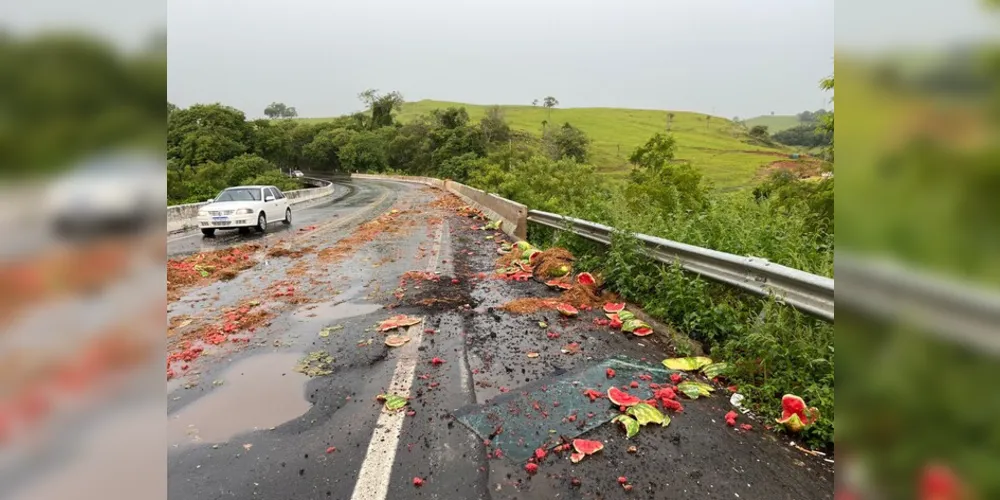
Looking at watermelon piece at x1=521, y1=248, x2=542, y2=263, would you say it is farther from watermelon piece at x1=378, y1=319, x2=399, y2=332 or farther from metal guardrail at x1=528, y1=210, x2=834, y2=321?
watermelon piece at x1=378, y1=319, x2=399, y2=332

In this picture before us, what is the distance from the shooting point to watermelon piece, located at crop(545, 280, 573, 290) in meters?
7.70

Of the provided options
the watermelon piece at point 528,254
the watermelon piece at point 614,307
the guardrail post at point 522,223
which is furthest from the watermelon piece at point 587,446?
the guardrail post at point 522,223

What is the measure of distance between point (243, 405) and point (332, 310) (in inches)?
111

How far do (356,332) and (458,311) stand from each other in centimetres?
133

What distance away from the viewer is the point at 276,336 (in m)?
6.01

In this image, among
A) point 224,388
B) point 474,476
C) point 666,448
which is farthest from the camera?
point 224,388

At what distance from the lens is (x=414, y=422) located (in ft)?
12.5

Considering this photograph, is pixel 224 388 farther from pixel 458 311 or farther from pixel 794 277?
pixel 794 277

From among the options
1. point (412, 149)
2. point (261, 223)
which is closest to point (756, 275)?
point (261, 223)
